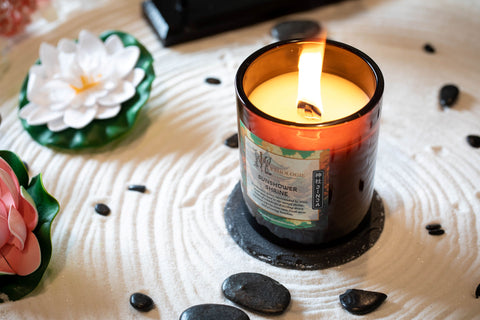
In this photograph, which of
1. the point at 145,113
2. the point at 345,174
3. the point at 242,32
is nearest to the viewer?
the point at 345,174

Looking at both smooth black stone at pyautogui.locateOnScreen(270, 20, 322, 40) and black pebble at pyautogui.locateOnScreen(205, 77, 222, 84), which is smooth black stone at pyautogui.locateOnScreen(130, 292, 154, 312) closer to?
black pebble at pyautogui.locateOnScreen(205, 77, 222, 84)

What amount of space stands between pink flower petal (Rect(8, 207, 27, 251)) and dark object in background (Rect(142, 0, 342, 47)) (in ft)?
1.20

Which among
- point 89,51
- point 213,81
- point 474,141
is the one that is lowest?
point 474,141

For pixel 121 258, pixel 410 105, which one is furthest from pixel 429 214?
pixel 121 258

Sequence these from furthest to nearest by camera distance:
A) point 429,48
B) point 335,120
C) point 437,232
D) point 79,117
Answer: point 429,48, point 79,117, point 437,232, point 335,120

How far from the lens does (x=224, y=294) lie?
1.62ft

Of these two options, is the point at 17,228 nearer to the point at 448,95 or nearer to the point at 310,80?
the point at 310,80

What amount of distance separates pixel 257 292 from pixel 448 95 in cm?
35

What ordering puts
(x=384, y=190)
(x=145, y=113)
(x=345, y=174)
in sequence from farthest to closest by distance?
1. (x=145, y=113)
2. (x=384, y=190)
3. (x=345, y=174)

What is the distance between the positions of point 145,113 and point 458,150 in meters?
0.36

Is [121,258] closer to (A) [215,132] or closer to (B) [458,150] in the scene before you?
(A) [215,132]

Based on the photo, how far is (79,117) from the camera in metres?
0.64

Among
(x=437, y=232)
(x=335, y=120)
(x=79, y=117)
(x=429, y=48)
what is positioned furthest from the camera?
(x=429, y=48)

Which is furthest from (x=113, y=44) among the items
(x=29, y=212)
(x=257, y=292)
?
(x=257, y=292)
